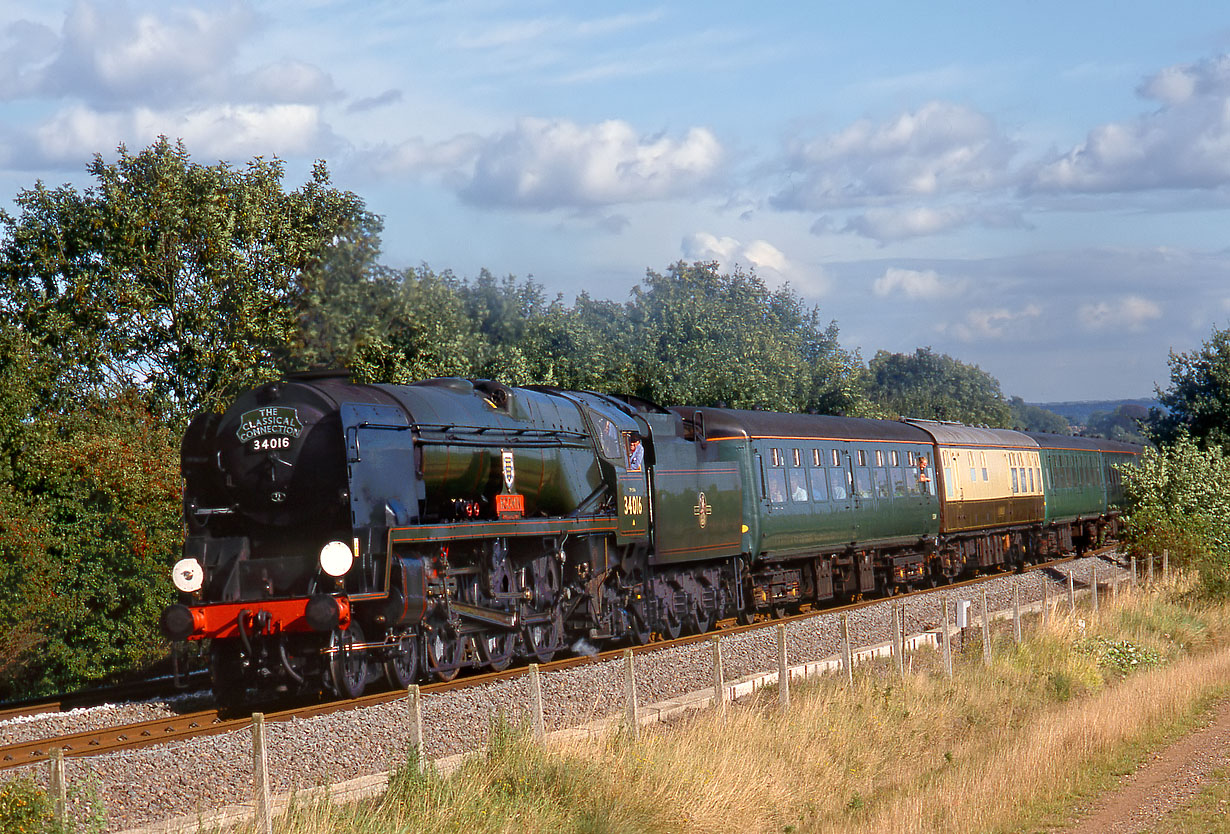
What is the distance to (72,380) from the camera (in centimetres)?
3052

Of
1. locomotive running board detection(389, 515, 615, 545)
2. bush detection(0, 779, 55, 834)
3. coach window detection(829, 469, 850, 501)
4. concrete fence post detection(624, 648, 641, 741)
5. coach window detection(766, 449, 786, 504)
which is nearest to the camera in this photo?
bush detection(0, 779, 55, 834)

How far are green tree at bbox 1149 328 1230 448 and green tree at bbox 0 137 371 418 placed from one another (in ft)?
89.1

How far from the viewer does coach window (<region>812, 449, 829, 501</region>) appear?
23719mm

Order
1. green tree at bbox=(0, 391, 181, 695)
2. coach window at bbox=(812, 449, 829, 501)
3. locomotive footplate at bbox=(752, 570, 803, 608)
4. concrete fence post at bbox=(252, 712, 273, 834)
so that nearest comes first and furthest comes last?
concrete fence post at bbox=(252, 712, 273, 834), green tree at bbox=(0, 391, 181, 695), locomotive footplate at bbox=(752, 570, 803, 608), coach window at bbox=(812, 449, 829, 501)

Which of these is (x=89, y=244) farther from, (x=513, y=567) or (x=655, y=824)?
(x=655, y=824)

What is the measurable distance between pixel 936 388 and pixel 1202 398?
61.4 metres

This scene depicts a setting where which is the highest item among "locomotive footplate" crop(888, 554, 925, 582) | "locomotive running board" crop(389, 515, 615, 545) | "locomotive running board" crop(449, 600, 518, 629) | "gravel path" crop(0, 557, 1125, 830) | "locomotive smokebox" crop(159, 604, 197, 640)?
"locomotive running board" crop(389, 515, 615, 545)

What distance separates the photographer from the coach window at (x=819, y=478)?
23.7 meters

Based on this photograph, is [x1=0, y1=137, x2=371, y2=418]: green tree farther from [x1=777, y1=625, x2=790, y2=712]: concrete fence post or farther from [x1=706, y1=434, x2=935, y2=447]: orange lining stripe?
[x1=777, y1=625, x2=790, y2=712]: concrete fence post

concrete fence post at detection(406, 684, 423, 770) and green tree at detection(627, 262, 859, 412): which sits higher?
green tree at detection(627, 262, 859, 412)

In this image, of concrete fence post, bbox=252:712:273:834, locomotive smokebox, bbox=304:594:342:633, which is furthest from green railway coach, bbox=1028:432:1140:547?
concrete fence post, bbox=252:712:273:834

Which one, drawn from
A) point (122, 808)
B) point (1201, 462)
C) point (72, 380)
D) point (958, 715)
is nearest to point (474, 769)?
point (122, 808)

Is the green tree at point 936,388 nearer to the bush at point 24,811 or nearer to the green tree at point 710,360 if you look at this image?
the green tree at point 710,360

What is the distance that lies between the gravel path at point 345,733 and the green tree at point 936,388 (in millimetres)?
65795
